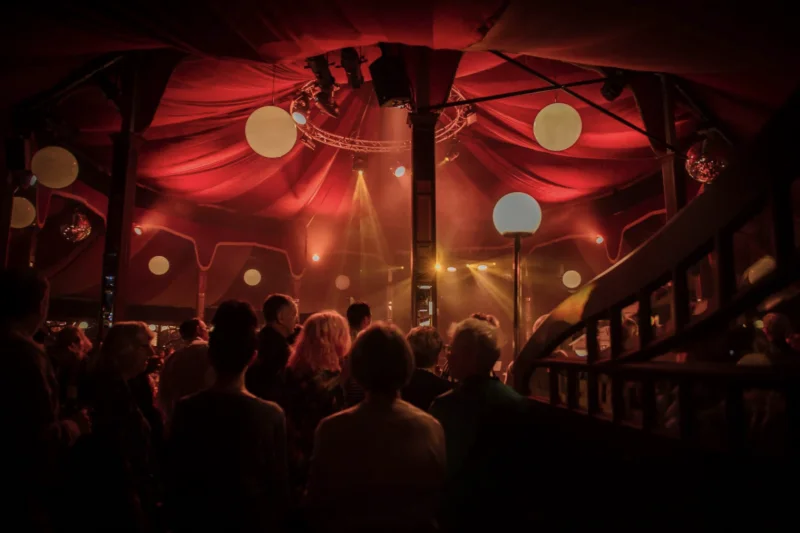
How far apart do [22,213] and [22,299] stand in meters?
5.54

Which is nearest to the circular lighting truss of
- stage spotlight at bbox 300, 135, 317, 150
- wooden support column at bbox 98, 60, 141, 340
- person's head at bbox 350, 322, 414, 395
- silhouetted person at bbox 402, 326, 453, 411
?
stage spotlight at bbox 300, 135, 317, 150

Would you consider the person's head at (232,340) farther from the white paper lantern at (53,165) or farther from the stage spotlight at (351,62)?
the white paper lantern at (53,165)

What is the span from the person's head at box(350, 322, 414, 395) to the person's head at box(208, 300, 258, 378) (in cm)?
35

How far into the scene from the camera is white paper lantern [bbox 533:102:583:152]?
4.62 metres

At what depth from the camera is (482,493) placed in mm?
1710

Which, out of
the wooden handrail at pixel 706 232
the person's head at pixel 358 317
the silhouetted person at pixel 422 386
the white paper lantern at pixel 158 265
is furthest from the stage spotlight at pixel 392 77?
the white paper lantern at pixel 158 265

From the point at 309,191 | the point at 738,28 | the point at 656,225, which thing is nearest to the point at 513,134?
the point at 656,225

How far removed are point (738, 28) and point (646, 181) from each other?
582 cm

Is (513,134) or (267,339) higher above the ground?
(513,134)

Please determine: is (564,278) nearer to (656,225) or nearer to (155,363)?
(656,225)

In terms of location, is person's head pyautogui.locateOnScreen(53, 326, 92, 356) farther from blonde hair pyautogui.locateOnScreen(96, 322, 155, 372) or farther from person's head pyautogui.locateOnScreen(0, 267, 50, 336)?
person's head pyautogui.locateOnScreen(0, 267, 50, 336)

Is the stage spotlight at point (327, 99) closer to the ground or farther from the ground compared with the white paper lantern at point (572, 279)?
farther from the ground

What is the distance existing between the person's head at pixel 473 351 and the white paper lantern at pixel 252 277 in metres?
9.77

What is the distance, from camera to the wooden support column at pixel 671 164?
16.8 ft
